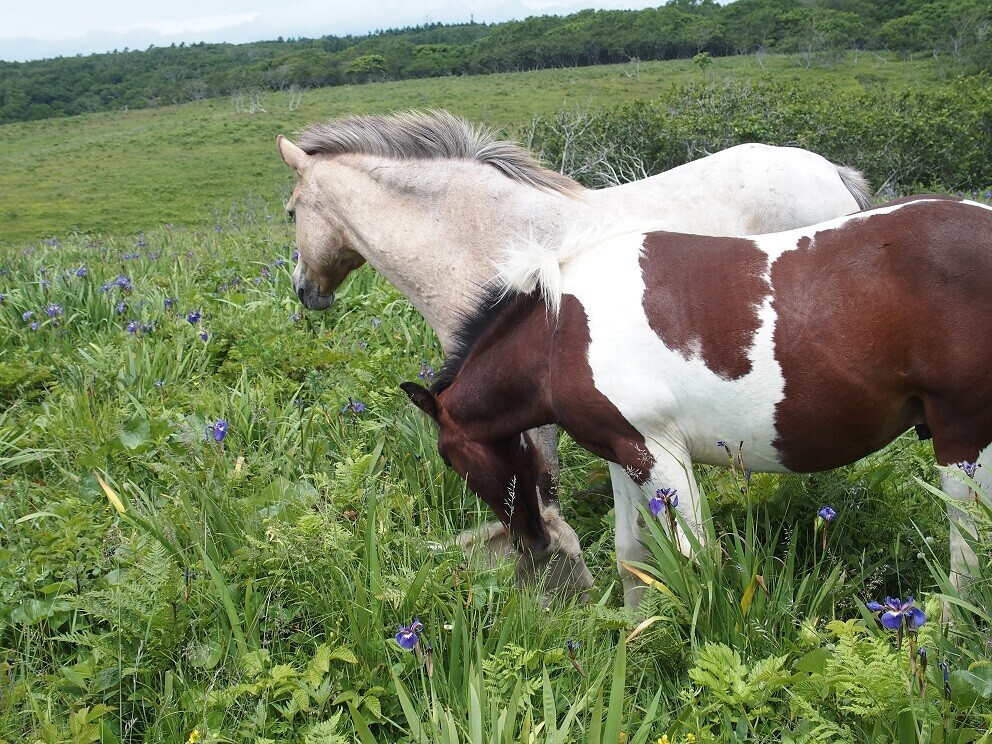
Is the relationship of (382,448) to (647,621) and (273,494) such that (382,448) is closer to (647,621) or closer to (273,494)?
(273,494)

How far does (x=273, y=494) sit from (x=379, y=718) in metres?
1.32

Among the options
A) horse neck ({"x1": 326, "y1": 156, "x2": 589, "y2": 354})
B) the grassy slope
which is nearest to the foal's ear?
horse neck ({"x1": 326, "y1": 156, "x2": 589, "y2": 354})

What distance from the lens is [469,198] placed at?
13.0 ft

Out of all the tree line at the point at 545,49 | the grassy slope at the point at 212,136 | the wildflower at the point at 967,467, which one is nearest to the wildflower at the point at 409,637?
the wildflower at the point at 967,467

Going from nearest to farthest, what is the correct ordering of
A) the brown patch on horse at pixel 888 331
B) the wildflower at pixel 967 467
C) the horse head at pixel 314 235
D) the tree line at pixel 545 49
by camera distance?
1. the wildflower at pixel 967 467
2. the brown patch on horse at pixel 888 331
3. the horse head at pixel 314 235
4. the tree line at pixel 545 49

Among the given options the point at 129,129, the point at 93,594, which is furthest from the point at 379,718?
the point at 129,129

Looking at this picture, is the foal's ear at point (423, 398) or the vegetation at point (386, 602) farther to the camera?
the foal's ear at point (423, 398)

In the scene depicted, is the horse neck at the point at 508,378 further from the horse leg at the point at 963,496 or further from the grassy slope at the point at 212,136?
the grassy slope at the point at 212,136

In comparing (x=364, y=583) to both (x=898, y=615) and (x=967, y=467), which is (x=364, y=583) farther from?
(x=967, y=467)

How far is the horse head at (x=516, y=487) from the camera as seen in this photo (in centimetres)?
318

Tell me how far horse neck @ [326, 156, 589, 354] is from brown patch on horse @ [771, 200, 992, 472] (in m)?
1.50

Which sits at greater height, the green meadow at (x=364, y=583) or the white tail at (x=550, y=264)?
the white tail at (x=550, y=264)

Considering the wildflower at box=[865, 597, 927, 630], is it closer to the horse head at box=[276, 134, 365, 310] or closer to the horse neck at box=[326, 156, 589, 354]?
the horse neck at box=[326, 156, 589, 354]

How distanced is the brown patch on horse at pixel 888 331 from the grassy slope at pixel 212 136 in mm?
25576
